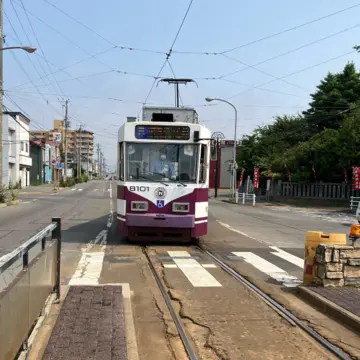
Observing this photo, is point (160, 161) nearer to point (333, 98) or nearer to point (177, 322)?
point (177, 322)

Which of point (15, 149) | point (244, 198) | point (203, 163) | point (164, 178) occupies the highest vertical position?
point (15, 149)

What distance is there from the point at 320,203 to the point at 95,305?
34.3 meters

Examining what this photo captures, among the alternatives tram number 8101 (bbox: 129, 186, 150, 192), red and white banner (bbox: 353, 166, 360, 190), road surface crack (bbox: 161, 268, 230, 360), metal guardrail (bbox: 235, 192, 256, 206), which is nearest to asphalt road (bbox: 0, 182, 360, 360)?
road surface crack (bbox: 161, 268, 230, 360)

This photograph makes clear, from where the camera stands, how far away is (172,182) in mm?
11062

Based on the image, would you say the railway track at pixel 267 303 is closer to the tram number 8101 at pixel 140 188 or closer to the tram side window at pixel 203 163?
the tram number 8101 at pixel 140 188

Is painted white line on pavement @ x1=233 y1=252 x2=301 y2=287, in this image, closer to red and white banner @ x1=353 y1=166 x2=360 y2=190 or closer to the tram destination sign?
the tram destination sign

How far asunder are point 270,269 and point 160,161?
403 cm

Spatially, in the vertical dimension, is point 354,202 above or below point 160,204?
below

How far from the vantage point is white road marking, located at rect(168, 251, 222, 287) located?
24.2ft

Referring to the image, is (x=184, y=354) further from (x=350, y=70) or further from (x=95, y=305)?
(x=350, y=70)

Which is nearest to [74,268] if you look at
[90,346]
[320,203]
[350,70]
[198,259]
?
[198,259]

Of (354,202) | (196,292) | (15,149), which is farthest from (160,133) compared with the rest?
(15,149)

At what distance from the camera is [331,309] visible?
225 inches

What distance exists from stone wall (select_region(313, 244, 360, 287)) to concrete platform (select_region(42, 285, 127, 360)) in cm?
306
